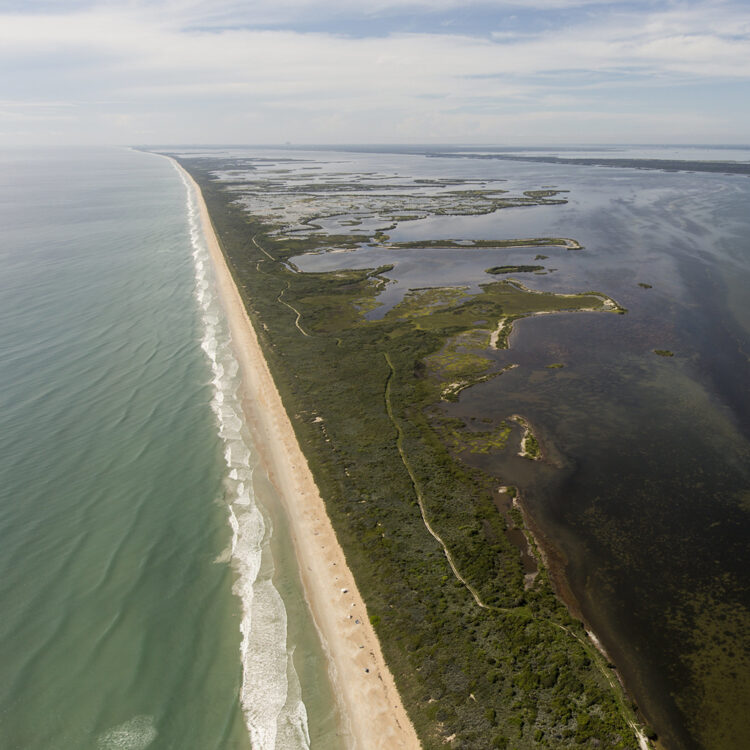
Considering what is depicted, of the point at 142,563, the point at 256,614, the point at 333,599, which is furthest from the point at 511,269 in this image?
the point at 142,563

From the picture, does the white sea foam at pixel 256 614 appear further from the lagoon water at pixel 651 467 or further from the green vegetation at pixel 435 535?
the lagoon water at pixel 651 467

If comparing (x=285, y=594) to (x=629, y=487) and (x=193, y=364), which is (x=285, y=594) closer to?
(x=629, y=487)

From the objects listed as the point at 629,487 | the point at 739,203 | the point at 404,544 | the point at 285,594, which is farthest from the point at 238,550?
the point at 739,203

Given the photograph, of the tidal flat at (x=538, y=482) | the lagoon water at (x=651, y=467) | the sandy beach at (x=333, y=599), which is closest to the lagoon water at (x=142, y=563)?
the sandy beach at (x=333, y=599)

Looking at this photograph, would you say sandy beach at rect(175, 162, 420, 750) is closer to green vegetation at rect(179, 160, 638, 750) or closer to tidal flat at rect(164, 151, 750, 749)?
green vegetation at rect(179, 160, 638, 750)

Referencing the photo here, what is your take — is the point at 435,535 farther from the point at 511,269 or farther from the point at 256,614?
the point at 511,269
